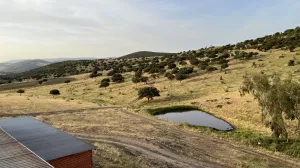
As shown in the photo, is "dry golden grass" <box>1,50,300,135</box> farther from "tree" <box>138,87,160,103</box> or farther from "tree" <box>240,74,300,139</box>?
"tree" <box>240,74,300,139</box>

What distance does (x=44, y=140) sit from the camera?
17.2 metres

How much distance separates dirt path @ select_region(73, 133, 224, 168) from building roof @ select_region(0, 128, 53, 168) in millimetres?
11534

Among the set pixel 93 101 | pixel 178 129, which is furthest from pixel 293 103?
pixel 93 101

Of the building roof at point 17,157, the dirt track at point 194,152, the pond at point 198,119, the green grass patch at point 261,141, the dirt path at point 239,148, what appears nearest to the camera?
the building roof at point 17,157

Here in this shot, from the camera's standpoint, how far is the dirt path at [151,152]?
22191mm

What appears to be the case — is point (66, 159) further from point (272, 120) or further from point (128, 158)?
point (272, 120)

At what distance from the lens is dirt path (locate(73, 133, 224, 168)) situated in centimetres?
2219

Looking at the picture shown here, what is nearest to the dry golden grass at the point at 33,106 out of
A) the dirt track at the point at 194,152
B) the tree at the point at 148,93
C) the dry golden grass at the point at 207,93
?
the dry golden grass at the point at 207,93

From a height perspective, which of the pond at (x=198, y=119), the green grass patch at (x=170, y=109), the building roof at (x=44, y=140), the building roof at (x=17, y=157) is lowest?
the pond at (x=198, y=119)

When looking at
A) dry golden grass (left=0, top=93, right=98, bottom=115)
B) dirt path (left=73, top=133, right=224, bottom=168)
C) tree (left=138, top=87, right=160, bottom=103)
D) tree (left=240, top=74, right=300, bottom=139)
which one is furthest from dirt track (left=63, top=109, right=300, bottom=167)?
tree (left=138, top=87, right=160, bottom=103)

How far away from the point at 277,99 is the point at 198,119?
1557cm

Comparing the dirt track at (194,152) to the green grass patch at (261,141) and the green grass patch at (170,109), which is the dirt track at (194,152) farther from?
the green grass patch at (170,109)

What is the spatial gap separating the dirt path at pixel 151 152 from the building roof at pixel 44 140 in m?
7.59

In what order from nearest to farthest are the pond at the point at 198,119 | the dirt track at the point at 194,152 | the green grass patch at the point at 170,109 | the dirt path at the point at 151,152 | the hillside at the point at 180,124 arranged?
1. the dirt path at the point at 151,152
2. the dirt track at the point at 194,152
3. the hillside at the point at 180,124
4. the pond at the point at 198,119
5. the green grass patch at the point at 170,109
